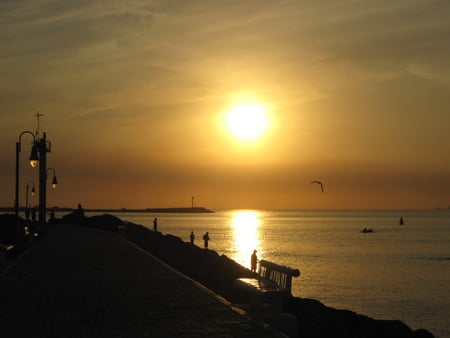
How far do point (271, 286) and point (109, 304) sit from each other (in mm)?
3473

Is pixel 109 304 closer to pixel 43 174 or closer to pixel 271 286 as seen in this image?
pixel 271 286

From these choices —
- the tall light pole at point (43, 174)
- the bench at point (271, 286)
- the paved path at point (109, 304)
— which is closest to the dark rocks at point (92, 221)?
the tall light pole at point (43, 174)

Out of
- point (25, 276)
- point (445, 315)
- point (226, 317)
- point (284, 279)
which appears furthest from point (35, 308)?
point (445, 315)

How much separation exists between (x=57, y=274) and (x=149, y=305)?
272 inches

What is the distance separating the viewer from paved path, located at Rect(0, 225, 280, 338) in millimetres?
11797

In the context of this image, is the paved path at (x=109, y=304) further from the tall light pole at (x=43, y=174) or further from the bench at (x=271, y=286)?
the tall light pole at (x=43, y=174)

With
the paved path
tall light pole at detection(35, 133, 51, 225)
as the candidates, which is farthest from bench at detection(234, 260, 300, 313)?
tall light pole at detection(35, 133, 51, 225)

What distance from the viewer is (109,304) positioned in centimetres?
1486

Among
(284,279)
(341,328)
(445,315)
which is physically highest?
(284,279)

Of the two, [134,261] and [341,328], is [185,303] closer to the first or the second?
[341,328]

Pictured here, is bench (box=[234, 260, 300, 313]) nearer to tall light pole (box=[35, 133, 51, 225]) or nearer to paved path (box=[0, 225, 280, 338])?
paved path (box=[0, 225, 280, 338])

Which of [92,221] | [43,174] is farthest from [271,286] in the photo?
[92,221]

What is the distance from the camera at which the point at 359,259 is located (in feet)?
265

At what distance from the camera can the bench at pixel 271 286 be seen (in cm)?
1297
